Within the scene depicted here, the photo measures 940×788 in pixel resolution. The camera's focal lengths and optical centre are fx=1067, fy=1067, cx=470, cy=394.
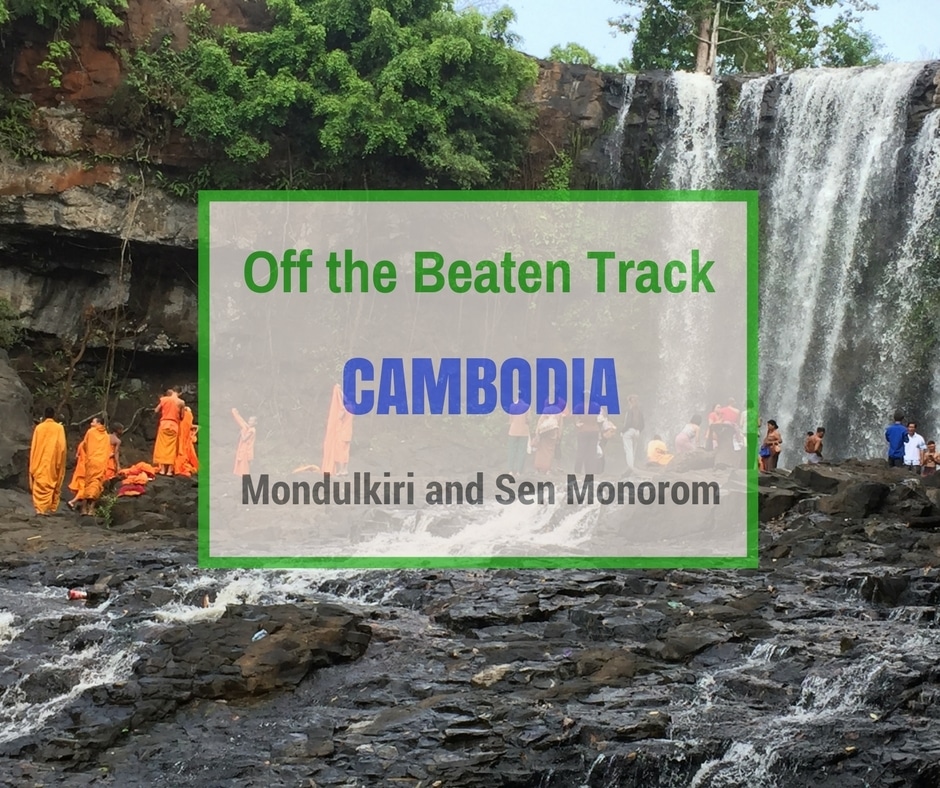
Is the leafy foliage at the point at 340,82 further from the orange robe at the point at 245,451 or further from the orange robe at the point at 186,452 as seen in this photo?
the orange robe at the point at 186,452

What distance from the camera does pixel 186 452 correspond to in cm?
1639

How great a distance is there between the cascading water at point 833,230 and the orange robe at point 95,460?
11.7 metres

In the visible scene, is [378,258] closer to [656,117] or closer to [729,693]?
[656,117]

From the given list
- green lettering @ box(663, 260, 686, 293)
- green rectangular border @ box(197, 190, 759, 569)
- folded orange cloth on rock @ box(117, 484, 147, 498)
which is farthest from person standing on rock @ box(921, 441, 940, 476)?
folded orange cloth on rock @ box(117, 484, 147, 498)

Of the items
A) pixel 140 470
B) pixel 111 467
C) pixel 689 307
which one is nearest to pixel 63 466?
pixel 111 467

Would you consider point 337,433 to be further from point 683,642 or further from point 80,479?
point 683,642

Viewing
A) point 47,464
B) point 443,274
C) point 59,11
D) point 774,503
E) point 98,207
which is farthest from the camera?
point 443,274

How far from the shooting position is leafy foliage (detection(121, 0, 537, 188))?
19594 mm

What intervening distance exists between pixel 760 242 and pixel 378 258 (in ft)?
25.8

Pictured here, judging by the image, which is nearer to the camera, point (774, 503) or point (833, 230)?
point (774, 503)

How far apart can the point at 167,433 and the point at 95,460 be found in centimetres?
150

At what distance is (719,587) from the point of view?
32.9 feet

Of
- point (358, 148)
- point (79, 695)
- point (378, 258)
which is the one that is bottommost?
point (79, 695)

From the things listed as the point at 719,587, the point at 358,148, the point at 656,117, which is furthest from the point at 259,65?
the point at 719,587
